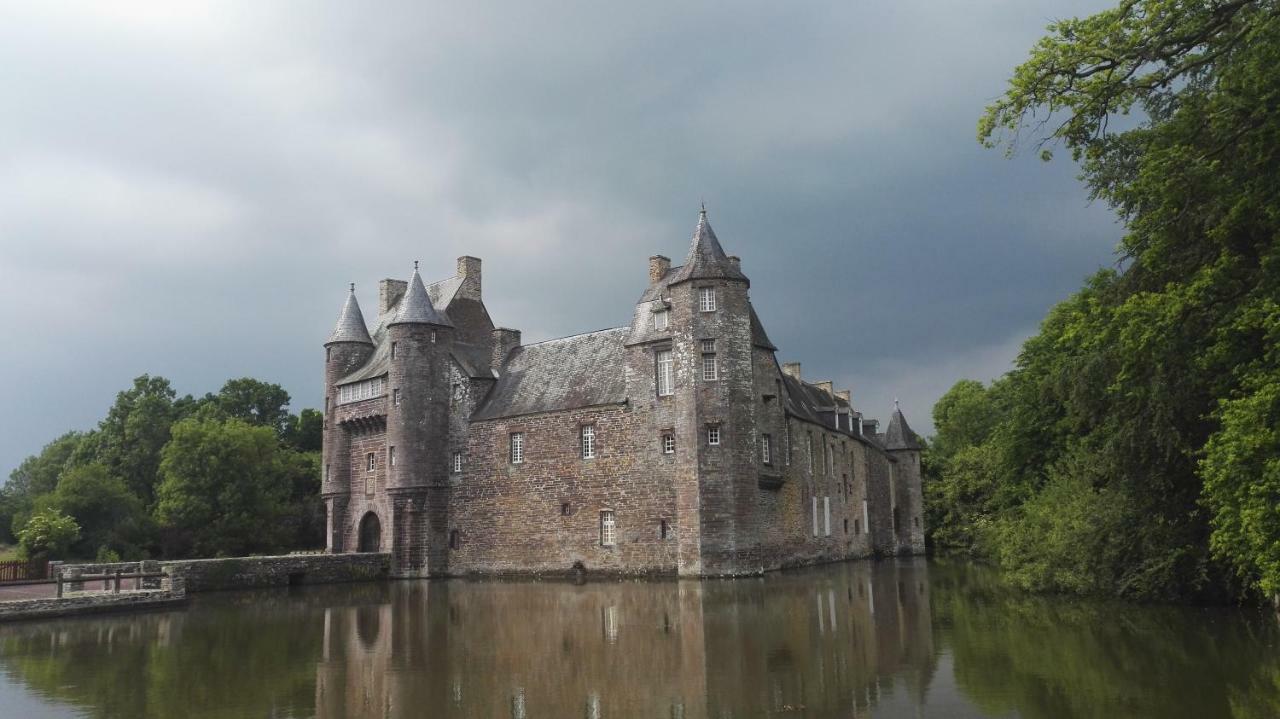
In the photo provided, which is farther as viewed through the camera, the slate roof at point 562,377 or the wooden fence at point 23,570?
the slate roof at point 562,377

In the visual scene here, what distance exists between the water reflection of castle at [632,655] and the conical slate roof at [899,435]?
26.5 m

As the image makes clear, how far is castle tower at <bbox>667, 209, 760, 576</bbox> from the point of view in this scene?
28469 mm

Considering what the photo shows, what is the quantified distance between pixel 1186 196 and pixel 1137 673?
22.3 ft

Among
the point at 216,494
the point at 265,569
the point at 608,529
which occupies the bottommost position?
the point at 265,569

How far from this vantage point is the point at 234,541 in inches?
1612

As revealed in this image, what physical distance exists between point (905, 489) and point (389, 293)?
27778 mm

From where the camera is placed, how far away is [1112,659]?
1145 cm

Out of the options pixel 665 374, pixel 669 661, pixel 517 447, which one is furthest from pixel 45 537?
pixel 669 661

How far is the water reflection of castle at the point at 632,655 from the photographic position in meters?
9.64

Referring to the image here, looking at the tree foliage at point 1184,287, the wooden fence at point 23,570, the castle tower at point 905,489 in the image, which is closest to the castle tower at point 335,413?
the wooden fence at point 23,570

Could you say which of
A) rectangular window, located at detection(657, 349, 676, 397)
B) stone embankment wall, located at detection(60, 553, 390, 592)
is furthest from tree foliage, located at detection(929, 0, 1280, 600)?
stone embankment wall, located at detection(60, 553, 390, 592)

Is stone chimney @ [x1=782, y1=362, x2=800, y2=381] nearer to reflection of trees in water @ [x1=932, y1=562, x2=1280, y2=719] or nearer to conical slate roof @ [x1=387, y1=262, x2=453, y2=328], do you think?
conical slate roof @ [x1=387, y1=262, x2=453, y2=328]

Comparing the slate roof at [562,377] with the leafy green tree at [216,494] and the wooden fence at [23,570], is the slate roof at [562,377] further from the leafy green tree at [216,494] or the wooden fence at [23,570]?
the wooden fence at [23,570]

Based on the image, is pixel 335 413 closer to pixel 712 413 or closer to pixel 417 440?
pixel 417 440
